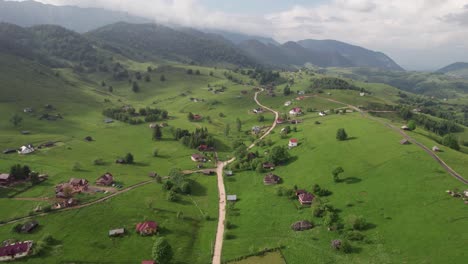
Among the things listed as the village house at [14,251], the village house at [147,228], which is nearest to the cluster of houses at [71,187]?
the village house at [14,251]

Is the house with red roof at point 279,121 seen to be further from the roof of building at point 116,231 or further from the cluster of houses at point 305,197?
the roof of building at point 116,231

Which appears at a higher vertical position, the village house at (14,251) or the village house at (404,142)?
the village house at (404,142)

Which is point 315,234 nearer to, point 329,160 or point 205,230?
point 205,230

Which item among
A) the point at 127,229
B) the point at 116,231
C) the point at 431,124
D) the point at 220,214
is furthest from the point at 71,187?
the point at 431,124

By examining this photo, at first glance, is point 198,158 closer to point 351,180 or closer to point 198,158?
point 198,158

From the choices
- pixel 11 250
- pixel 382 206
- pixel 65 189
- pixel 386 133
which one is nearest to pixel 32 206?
pixel 65 189

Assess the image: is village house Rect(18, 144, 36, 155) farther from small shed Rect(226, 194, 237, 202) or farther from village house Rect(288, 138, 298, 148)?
village house Rect(288, 138, 298, 148)
